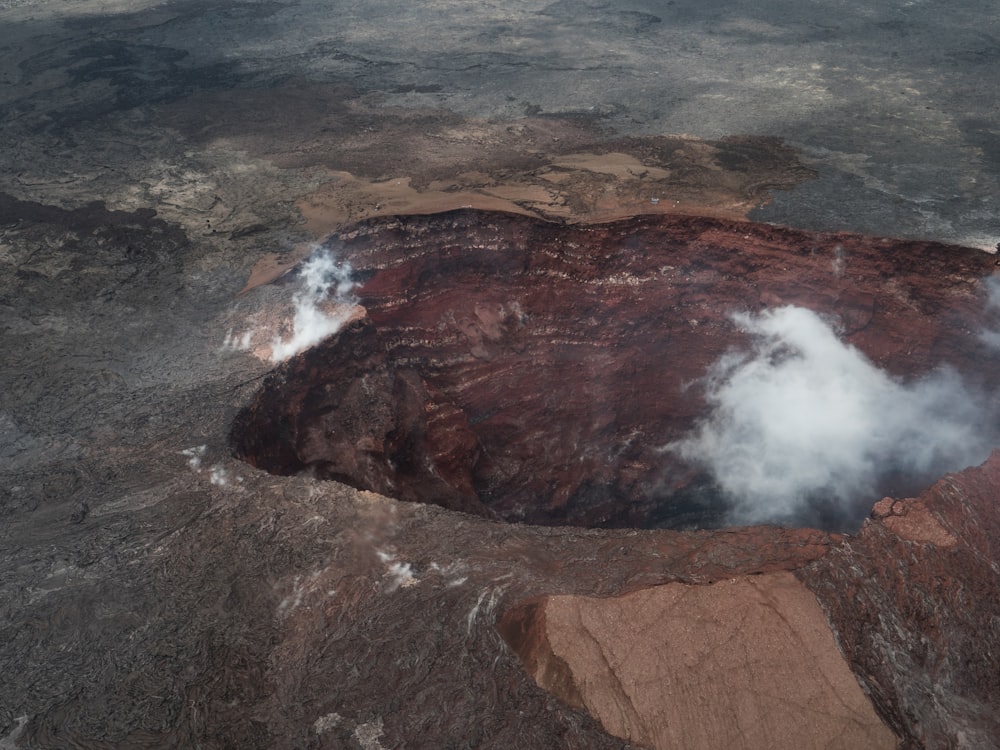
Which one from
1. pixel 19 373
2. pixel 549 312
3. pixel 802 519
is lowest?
pixel 802 519

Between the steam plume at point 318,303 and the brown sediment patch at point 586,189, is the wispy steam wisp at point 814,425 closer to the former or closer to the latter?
the brown sediment patch at point 586,189

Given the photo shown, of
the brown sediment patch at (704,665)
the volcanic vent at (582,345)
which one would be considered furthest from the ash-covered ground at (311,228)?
→ the volcanic vent at (582,345)

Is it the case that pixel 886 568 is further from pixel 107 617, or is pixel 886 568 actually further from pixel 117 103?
pixel 117 103

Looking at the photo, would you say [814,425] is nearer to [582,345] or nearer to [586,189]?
[582,345]

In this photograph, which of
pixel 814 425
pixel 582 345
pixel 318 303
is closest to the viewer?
pixel 318 303

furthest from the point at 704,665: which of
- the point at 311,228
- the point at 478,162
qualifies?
the point at 478,162

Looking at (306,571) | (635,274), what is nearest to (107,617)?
Answer: (306,571)

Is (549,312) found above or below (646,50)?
below
